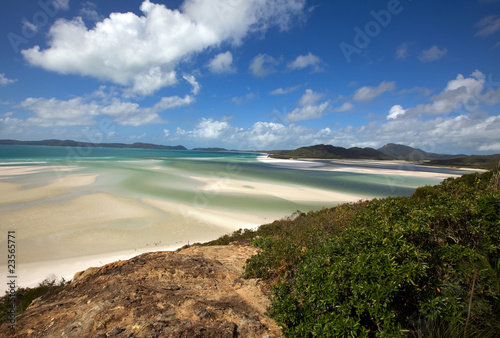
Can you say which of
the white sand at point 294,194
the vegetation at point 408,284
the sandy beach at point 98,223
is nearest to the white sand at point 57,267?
the sandy beach at point 98,223

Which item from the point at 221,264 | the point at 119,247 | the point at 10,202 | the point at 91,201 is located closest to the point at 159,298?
the point at 221,264

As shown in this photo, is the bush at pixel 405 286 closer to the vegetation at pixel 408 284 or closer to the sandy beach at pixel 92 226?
the vegetation at pixel 408 284

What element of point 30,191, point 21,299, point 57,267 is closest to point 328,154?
point 30,191

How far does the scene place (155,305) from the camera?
14.9 feet

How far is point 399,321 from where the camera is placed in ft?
9.29

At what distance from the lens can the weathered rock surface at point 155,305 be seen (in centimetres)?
391

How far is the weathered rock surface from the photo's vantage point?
391 centimetres

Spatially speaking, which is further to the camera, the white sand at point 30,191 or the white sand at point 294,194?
the white sand at point 294,194

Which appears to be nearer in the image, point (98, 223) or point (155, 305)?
point (155, 305)

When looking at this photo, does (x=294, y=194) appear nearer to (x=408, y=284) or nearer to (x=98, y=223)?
(x=98, y=223)

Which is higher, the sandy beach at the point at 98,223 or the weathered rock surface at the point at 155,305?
the weathered rock surface at the point at 155,305

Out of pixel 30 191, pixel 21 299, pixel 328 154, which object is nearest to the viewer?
pixel 21 299

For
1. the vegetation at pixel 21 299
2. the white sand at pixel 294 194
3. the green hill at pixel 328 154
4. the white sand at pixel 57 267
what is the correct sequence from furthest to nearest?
1. the green hill at pixel 328 154
2. the white sand at pixel 294 194
3. the white sand at pixel 57 267
4. the vegetation at pixel 21 299

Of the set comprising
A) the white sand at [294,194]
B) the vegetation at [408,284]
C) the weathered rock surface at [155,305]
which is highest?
the vegetation at [408,284]
